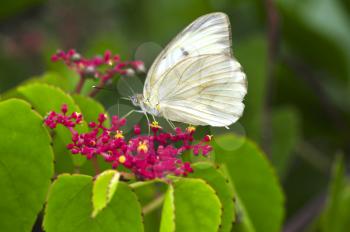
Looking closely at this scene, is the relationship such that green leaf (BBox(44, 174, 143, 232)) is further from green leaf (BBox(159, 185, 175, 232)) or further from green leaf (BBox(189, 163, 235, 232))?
green leaf (BBox(189, 163, 235, 232))

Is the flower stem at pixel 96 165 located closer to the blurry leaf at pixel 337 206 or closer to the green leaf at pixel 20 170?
the green leaf at pixel 20 170

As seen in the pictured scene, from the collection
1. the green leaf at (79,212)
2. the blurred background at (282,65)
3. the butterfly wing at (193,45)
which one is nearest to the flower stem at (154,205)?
the butterfly wing at (193,45)

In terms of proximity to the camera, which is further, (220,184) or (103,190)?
(220,184)

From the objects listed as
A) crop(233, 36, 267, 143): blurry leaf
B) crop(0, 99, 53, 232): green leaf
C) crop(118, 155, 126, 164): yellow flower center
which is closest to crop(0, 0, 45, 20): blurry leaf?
crop(233, 36, 267, 143): blurry leaf

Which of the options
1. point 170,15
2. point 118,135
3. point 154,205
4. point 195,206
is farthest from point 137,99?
point 170,15

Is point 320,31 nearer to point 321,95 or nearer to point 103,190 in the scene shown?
point 321,95

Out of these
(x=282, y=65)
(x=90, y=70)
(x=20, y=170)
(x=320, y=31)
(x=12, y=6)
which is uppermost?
(x=12, y=6)
